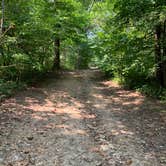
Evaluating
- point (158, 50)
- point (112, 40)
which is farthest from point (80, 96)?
point (158, 50)

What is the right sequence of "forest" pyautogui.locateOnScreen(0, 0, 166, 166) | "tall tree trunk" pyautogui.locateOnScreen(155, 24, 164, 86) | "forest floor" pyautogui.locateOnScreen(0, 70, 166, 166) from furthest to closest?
"tall tree trunk" pyautogui.locateOnScreen(155, 24, 164, 86), "forest" pyautogui.locateOnScreen(0, 0, 166, 166), "forest floor" pyautogui.locateOnScreen(0, 70, 166, 166)

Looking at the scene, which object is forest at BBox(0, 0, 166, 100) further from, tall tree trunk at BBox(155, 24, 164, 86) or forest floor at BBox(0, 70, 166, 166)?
forest floor at BBox(0, 70, 166, 166)

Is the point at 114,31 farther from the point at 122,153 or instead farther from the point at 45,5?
the point at 122,153

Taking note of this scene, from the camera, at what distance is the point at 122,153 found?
6.12 metres

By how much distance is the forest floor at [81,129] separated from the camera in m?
5.86

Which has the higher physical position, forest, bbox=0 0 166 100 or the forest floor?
forest, bbox=0 0 166 100

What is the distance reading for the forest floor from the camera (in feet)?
19.2

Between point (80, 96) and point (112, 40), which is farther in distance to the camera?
point (112, 40)

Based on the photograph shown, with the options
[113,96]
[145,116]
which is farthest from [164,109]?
[113,96]

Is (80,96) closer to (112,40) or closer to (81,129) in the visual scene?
(112,40)

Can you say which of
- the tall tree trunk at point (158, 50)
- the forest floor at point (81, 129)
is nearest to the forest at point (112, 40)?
the tall tree trunk at point (158, 50)

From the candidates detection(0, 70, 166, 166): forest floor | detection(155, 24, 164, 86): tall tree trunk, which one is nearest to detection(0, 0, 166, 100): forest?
detection(155, 24, 164, 86): tall tree trunk

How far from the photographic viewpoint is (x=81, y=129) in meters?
7.55

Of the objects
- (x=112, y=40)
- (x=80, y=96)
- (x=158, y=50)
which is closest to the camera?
(x=158, y=50)
